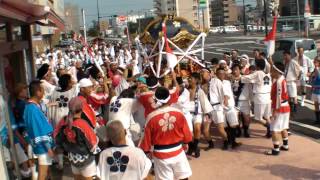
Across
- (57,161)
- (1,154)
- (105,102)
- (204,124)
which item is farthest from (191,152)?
(1,154)

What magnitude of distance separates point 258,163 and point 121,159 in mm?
4233

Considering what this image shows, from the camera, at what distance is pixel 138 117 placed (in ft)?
26.2

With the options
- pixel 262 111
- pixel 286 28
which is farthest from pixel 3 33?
pixel 286 28

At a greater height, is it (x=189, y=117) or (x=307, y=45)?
(x=307, y=45)

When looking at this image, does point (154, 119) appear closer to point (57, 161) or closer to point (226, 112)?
point (57, 161)

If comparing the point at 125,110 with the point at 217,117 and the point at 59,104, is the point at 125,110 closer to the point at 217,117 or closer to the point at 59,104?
the point at 59,104

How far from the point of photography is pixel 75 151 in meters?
5.91

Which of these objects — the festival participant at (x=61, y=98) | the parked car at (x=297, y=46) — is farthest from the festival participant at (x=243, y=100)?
the parked car at (x=297, y=46)

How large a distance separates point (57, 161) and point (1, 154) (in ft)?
9.41

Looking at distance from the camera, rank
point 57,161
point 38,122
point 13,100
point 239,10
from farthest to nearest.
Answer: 1. point 239,10
2. point 57,161
3. point 13,100
4. point 38,122

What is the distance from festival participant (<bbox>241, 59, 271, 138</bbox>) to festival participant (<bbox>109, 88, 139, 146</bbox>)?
10.5 feet

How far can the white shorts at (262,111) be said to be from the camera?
9.90m

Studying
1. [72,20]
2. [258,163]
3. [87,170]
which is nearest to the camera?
[87,170]

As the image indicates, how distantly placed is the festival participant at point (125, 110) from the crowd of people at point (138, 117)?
2 centimetres
